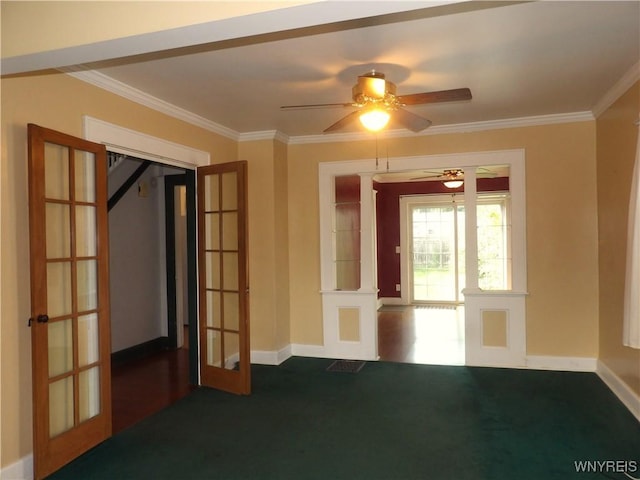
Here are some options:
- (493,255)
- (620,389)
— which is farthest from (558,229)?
(620,389)

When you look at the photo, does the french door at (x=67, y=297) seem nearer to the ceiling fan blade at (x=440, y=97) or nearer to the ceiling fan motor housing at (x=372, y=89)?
the ceiling fan motor housing at (x=372, y=89)

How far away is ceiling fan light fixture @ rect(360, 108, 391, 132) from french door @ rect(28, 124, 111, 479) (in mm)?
1839

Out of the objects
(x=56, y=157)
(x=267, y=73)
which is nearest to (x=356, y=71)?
(x=267, y=73)

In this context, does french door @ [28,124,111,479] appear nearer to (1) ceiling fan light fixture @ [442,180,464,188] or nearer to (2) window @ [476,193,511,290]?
(2) window @ [476,193,511,290]

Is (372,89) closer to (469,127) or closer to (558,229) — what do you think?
(469,127)

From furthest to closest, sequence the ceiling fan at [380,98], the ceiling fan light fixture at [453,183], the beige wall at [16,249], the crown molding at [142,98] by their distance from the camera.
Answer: the ceiling fan light fixture at [453,183] < the crown molding at [142,98] < the ceiling fan at [380,98] < the beige wall at [16,249]

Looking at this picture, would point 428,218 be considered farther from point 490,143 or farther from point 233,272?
point 233,272

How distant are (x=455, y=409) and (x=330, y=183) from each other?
2757 millimetres

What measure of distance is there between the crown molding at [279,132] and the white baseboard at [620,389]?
93.2 inches

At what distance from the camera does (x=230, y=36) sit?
1908 mm

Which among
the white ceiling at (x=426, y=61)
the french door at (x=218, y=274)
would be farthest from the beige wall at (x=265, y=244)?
the white ceiling at (x=426, y=61)

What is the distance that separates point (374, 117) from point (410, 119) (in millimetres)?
418

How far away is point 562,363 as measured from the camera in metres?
4.66

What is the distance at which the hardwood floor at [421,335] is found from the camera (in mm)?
5301
